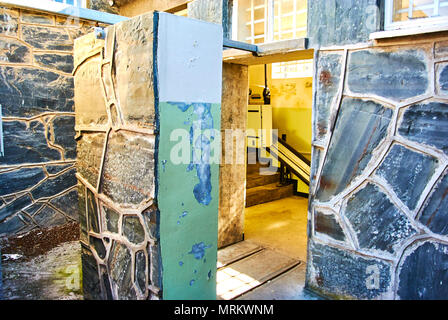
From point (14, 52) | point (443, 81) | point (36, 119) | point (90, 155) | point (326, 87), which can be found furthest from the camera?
point (36, 119)

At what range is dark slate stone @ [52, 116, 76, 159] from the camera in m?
5.70

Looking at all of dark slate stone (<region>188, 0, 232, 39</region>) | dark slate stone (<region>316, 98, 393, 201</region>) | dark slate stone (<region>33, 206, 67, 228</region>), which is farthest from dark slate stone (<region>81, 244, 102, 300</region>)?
dark slate stone (<region>188, 0, 232, 39</region>)

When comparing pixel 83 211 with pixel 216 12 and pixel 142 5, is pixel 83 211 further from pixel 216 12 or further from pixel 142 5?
pixel 142 5

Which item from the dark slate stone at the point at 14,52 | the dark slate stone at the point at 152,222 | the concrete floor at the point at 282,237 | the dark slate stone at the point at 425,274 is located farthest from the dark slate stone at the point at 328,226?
the dark slate stone at the point at 14,52

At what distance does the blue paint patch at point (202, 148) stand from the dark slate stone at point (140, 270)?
26.4 inches

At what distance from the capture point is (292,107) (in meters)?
9.77

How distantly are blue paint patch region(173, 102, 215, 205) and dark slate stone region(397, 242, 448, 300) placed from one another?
2.32m

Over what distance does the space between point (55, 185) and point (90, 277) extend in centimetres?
268

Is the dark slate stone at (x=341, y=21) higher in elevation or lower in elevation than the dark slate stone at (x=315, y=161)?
higher

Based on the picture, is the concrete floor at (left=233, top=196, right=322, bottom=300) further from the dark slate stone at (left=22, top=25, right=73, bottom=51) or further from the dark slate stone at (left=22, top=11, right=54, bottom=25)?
the dark slate stone at (left=22, top=11, right=54, bottom=25)

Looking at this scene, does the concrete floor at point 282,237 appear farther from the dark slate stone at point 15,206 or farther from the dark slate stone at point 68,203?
the dark slate stone at point 15,206

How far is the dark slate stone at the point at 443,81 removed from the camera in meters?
3.12

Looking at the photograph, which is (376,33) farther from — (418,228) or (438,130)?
(418,228)

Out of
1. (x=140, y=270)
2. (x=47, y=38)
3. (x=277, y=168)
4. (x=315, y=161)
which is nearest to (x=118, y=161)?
(x=140, y=270)
